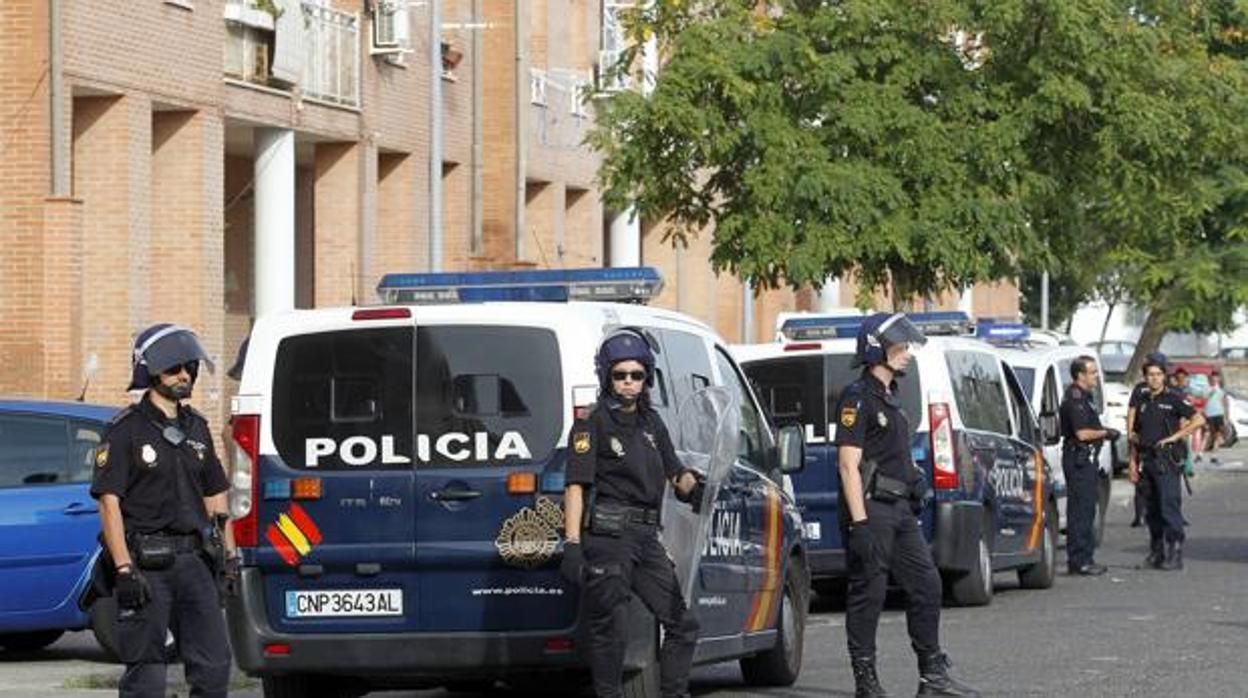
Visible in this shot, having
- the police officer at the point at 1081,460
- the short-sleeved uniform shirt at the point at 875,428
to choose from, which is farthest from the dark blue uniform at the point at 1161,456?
the short-sleeved uniform shirt at the point at 875,428

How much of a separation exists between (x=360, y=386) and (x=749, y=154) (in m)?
20.0

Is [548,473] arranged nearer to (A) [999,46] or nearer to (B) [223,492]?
(B) [223,492]

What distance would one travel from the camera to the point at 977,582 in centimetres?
2067

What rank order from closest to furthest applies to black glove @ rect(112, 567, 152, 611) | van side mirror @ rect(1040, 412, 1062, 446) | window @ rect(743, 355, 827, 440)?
1. black glove @ rect(112, 567, 152, 611)
2. window @ rect(743, 355, 827, 440)
3. van side mirror @ rect(1040, 412, 1062, 446)

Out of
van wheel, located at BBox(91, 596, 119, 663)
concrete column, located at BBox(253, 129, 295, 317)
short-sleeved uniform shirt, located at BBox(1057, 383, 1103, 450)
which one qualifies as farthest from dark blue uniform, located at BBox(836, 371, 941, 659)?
concrete column, located at BBox(253, 129, 295, 317)

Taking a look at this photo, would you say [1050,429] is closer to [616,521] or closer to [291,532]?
[291,532]

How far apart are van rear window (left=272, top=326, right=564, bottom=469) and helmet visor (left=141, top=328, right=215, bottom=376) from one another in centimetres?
196

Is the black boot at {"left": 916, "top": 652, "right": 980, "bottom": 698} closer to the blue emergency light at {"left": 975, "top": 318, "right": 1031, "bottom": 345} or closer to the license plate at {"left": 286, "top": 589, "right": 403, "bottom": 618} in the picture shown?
the license plate at {"left": 286, "top": 589, "right": 403, "bottom": 618}

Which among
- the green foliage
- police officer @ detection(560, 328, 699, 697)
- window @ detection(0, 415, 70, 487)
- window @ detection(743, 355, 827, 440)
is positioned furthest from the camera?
the green foliage

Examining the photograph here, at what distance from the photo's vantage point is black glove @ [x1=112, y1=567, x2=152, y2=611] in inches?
430

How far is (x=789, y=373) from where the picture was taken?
2003 cm

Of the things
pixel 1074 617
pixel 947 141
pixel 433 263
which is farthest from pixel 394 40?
pixel 1074 617

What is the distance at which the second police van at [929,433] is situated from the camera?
19.8 m

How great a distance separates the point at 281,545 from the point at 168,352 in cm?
205
